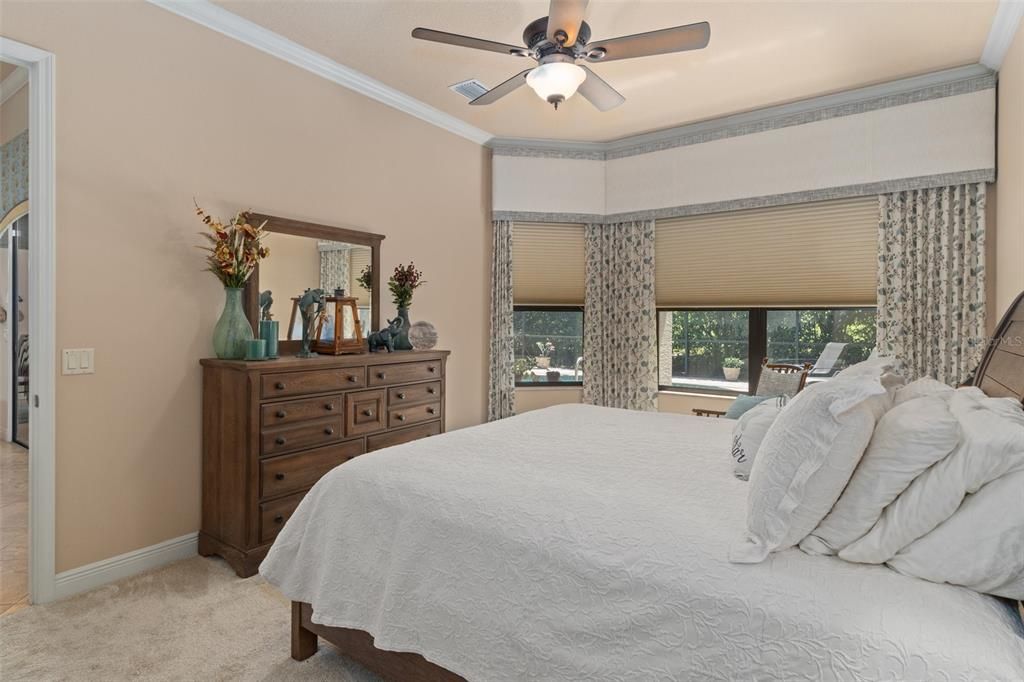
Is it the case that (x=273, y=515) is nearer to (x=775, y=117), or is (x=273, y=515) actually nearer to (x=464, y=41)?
(x=464, y=41)

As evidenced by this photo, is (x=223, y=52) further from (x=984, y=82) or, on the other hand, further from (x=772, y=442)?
(x=984, y=82)

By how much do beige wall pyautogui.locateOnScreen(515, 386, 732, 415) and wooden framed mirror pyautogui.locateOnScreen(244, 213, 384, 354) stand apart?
1747 mm

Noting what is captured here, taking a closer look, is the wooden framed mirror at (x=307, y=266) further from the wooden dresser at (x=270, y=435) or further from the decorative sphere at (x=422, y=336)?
the wooden dresser at (x=270, y=435)

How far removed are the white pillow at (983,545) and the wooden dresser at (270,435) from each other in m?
2.69

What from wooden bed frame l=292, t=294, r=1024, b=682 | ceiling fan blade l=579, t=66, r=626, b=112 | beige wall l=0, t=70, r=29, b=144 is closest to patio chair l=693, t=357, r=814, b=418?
wooden bed frame l=292, t=294, r=1024, b=682

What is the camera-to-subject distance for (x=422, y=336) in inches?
164

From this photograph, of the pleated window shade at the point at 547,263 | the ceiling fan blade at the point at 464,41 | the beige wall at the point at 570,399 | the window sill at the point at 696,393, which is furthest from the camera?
the pleated window shade at the point at 547,263

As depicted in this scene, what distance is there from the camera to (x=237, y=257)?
292cm

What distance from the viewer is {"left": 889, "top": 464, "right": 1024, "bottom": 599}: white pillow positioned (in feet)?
Result: 3.51

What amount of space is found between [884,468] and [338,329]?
117 inches

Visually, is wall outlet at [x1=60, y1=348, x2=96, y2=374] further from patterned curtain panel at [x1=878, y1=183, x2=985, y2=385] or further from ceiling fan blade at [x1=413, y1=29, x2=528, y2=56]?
patterned curtain panel at [x1=878, y1=183, x2=985, y2=385]

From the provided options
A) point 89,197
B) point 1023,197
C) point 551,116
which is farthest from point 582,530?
point 551,116

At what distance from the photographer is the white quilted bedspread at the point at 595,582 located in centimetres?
105

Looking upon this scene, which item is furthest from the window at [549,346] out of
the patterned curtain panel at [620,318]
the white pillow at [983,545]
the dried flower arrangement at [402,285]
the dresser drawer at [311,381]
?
the white pillow at [983,545]
